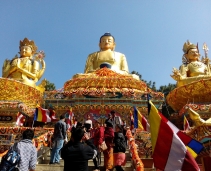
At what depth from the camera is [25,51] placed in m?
17.6

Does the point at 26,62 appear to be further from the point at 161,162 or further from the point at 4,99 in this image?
the point at 161,162

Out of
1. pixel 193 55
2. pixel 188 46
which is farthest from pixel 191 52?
pixel 188 46

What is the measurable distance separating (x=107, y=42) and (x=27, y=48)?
515cm

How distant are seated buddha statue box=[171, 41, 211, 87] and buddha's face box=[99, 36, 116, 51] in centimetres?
464

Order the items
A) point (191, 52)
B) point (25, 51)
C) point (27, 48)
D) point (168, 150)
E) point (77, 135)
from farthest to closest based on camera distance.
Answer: point (27, 48) → point (25, 51) → point (191, 52) → point (77, 135) → point (168, 150)

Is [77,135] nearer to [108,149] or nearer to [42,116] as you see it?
[108,149]

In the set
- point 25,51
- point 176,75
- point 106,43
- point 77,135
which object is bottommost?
point 77,135

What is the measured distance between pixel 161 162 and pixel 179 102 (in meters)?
12.8

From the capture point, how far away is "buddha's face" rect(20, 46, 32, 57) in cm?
1756

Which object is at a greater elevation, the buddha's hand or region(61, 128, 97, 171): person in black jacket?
the buddha's hand

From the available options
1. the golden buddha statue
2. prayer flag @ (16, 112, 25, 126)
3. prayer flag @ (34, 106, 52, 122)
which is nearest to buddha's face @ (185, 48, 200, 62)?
the golden buddha statue

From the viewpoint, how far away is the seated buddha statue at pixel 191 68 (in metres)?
14.8

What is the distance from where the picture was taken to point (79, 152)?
3234 millimetres

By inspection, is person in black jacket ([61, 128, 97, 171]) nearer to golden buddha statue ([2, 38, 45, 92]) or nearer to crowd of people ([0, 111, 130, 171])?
crowd of people ([0, 111, 130, 171])
